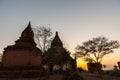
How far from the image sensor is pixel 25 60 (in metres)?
35.3

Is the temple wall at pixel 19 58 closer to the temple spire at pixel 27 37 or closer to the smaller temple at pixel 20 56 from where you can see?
the smaller temple at pixel 20 56

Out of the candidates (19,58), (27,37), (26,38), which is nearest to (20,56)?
(19,58)

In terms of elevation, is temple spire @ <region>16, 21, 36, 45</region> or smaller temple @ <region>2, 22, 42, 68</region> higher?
temple spire @ <region>16, 21, 36, 45</region>

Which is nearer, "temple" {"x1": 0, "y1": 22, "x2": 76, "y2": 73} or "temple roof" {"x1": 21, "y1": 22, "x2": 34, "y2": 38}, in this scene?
"temple" {"x1": 0, "y1": 22, "x2": 76, "y2": 73}

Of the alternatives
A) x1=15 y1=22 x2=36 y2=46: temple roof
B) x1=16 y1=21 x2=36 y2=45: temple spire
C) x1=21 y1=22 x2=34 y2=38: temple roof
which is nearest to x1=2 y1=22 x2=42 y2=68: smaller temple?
x1=15 y1=22 x2=36 y2=46: temple roof

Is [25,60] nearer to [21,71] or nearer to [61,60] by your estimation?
[21,71]

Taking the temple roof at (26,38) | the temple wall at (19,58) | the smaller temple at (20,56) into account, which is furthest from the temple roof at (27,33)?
the temple wall at (19,58)

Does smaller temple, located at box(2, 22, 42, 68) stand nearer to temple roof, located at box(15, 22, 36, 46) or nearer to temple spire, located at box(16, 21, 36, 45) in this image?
temple roof, located at box(15, 22, 36, 46)

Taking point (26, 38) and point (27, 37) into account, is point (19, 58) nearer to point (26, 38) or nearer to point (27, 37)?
point (26, 38)

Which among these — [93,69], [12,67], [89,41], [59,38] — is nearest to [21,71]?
[12,67]

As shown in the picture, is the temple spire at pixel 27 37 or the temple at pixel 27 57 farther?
the temple spire at pixel 27 37

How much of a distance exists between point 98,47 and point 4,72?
24569mm

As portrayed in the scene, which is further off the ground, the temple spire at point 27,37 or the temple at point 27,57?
the temple spire at point 27,37

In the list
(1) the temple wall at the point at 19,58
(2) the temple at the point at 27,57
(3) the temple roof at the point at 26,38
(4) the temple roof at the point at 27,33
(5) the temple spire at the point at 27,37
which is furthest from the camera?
(4) the temple roof at the point at 27,33
